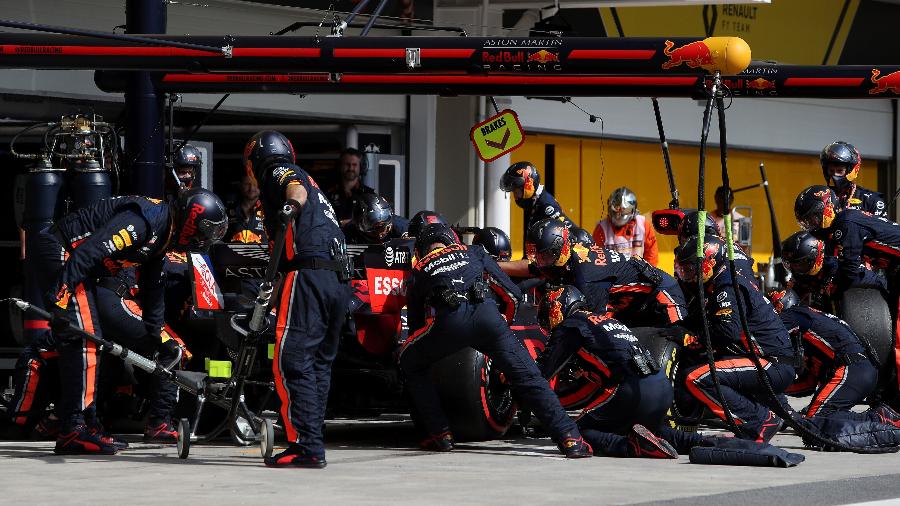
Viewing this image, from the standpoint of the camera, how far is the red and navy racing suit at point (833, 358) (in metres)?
10.9

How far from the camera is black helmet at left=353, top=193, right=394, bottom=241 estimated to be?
11.9 meters

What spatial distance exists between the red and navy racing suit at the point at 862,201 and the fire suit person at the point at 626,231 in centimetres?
237

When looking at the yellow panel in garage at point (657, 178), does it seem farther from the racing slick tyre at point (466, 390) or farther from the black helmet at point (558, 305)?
the racing slick tyre at point (466, 390)

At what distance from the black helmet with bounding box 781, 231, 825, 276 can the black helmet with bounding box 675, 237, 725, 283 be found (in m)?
1.22

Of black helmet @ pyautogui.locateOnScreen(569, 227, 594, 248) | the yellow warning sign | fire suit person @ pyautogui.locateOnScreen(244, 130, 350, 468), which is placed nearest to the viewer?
fire suit person @ pyautogui.locateOnScreen(244, 130, 350, 468)

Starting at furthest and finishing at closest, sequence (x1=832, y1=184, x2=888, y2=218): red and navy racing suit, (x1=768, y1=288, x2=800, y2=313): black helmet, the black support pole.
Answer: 1. (x1=832, y1=184, x2=888, y2=218): red and navy racing suit
2. (x1=768, y1=288, x2=800, y2=313): black helmet
3. the black support pole

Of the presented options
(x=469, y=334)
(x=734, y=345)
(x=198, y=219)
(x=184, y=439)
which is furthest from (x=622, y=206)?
(x=184, y=439)

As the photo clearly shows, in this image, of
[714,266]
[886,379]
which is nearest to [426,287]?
[714,266]

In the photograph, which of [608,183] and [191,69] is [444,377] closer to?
[191,69]

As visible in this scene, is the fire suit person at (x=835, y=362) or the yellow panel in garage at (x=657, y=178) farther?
the yellow panel in garage at (x=657, y=178)

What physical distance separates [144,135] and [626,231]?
5.13 metres

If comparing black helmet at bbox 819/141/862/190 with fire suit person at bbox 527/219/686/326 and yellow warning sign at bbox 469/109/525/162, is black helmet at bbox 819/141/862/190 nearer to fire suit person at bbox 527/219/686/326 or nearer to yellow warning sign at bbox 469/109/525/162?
fire suit person at bbox 527/219/686/326

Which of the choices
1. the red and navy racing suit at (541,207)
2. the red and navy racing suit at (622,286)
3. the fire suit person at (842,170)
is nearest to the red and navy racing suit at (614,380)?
the red and navy racing suit at (622,286)

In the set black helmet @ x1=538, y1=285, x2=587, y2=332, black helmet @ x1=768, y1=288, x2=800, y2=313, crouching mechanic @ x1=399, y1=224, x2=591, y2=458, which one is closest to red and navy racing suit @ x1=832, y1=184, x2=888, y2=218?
black helmet @ x1=768, y1=288, x2=800, y2=313
